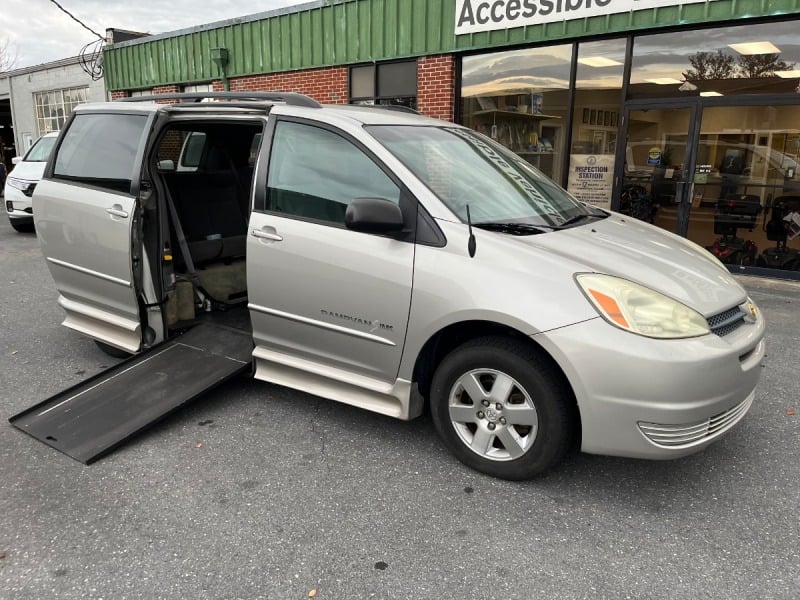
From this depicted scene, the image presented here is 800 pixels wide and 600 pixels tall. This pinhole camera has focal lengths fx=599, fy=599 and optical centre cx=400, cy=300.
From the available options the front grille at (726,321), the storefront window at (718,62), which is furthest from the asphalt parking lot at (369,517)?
the storefront window at (718,62)

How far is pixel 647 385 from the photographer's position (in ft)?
8.44

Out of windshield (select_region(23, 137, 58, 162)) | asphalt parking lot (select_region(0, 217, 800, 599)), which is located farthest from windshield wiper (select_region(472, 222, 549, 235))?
windshield (select_region(23, 137, 58, 162))

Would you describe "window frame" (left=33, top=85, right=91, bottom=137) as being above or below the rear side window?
above

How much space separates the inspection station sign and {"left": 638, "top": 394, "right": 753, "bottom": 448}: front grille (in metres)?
6.46

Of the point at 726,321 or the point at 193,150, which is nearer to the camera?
the point at 726,321

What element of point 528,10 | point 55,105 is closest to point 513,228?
point 528,10

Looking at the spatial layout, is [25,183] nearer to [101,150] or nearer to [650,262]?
[101,150]

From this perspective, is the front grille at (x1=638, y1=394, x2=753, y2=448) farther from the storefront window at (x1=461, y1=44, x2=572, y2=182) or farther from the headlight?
the storefront window at (x1=461, y1=44, x2=572, y2=182)

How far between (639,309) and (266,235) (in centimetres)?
208

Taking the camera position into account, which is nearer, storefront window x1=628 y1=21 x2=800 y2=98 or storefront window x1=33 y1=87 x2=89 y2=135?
storefront window x1=628 y1=21 x2=800 y2=98

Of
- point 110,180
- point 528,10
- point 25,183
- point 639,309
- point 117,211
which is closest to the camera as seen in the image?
point 639,309

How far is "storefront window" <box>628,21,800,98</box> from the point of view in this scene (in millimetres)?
7148

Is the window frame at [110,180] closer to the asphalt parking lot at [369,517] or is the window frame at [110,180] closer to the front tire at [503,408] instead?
the asphalt parking lot at [369,517]

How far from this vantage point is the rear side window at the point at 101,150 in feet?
13.7
